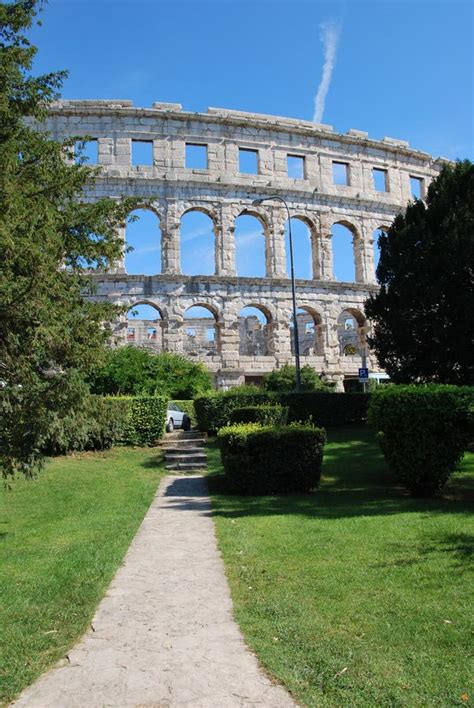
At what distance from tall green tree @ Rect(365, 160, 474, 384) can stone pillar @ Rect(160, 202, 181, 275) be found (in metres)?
15.6

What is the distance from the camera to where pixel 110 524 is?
→ 344 inches

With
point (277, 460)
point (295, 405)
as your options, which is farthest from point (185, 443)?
point (277, 460)

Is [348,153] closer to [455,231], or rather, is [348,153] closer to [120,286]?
[120,286]

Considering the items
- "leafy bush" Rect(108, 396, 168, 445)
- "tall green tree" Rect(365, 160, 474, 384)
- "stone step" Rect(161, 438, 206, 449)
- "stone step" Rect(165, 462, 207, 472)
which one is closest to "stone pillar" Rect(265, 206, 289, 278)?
"tall green tree" Rect(365, 160, 474, 384)

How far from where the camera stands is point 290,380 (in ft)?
96.9

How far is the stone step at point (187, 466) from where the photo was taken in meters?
15.2

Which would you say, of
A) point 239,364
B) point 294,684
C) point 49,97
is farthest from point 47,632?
point 239,364

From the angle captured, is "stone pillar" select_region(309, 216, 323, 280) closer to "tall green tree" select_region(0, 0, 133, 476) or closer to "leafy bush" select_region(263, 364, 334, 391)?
"leafy bush" select_region(263, 364, 334, 391)

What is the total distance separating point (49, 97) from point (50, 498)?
7630 mm

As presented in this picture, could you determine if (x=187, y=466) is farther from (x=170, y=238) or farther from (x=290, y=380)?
(x=170, y=238)

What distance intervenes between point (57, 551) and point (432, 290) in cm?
1465

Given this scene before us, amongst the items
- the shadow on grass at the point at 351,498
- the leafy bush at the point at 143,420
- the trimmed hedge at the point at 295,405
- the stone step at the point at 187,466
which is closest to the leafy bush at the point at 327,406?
the trimmed hedge at the point at 295,405

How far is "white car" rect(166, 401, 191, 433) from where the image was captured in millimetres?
22219

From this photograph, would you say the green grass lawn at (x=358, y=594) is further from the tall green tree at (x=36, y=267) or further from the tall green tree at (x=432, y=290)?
the tall green tree at (x=432, y=290)
